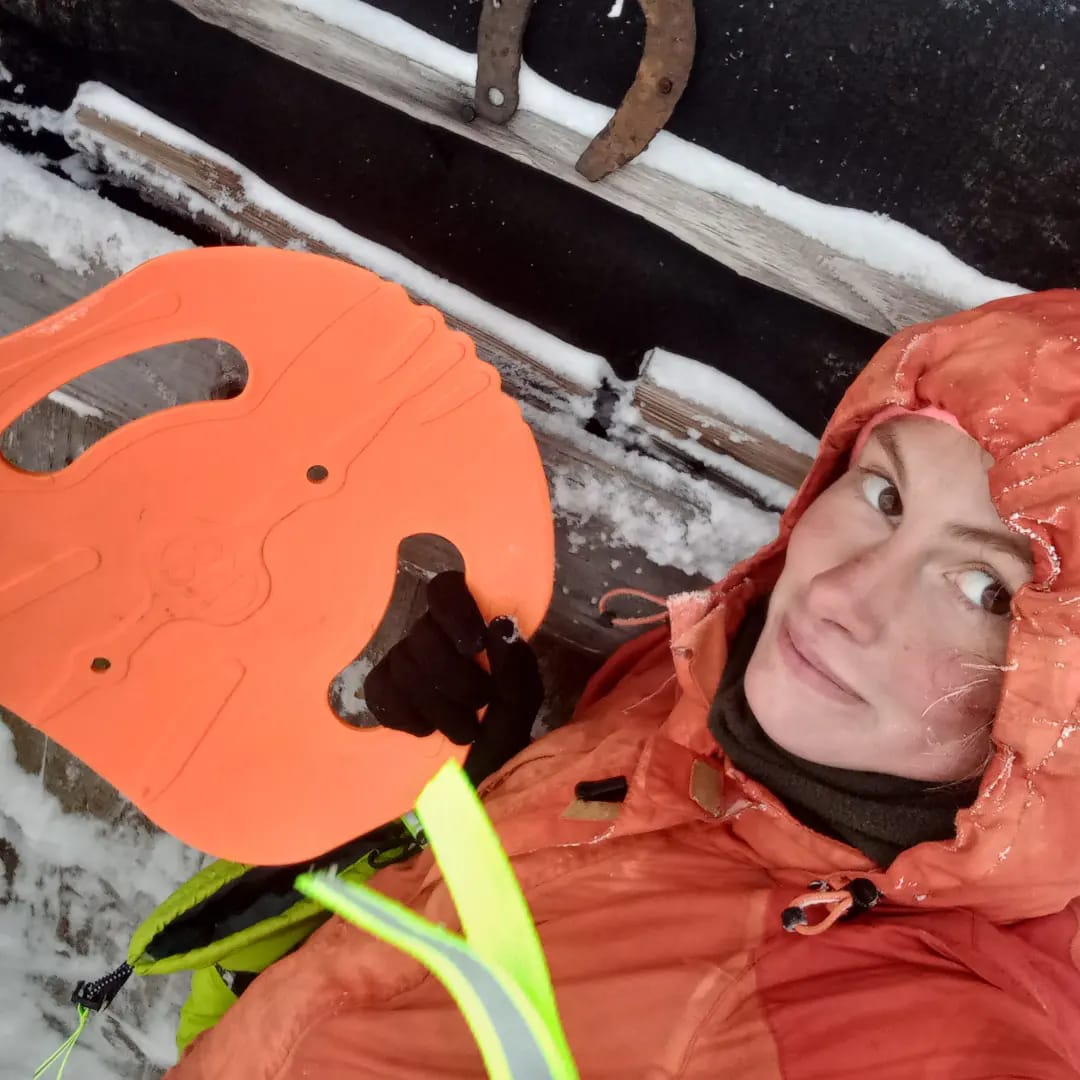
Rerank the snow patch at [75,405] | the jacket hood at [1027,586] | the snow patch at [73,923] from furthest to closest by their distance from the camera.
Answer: the snow patch at [73,923] < the snow patch at [75,405] < the jacket hood at [1027,586]

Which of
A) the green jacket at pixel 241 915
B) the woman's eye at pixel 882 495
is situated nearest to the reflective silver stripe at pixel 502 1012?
the green jacket at pixel 241 915

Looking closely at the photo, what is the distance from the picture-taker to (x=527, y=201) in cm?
113

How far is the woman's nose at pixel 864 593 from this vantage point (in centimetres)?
70

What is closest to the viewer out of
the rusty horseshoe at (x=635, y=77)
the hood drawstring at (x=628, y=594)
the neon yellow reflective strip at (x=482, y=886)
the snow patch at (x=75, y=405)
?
the neon yellow reflective strip at (x=482, y=886)

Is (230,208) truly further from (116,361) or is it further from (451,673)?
(451,673)

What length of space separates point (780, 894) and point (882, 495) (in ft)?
1.26

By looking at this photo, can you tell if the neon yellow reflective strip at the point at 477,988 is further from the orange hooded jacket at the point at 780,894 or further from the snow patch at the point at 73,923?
the snow patch at the point at 73,923

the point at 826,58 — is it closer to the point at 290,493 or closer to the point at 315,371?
the point at 315,371

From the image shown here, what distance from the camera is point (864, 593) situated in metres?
0.71

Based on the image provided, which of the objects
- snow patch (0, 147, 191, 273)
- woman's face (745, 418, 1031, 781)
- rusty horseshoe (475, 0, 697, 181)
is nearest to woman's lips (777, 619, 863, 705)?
woman's face (745, 418, 1031, 781)

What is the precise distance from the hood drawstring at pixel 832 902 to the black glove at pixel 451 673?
365 mm

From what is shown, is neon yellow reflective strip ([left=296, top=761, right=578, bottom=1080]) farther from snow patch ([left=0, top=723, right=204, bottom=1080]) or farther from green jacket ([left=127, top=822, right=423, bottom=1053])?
snow patch ([left=0, top=723, right=204, bottom=1080])

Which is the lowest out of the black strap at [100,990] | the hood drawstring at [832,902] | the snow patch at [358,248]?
the black strap at [100,990]

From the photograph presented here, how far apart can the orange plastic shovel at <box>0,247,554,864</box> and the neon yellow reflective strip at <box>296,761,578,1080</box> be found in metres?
0.05
